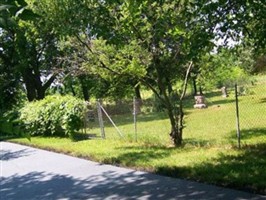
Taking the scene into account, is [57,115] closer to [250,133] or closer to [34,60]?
[250,133]

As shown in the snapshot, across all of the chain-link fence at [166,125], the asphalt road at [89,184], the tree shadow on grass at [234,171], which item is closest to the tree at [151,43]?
the chain-link fence at [166,125]

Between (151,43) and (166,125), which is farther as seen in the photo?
(166,125)

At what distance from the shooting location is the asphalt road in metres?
7.49

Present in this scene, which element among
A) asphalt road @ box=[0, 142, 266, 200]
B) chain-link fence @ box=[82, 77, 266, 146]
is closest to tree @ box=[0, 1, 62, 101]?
chain-link fence @ box=[82, 77, 266, 146]

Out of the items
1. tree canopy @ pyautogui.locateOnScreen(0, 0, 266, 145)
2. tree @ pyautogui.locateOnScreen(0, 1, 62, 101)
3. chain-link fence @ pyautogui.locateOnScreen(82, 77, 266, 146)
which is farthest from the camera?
tree @ pyautogui.locateOnScreen(0, 1, 62, 101)

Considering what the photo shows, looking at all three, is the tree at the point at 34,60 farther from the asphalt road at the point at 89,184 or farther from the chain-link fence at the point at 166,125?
the asphalt road at the point at 89,184

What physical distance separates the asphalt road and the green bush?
4943 mm

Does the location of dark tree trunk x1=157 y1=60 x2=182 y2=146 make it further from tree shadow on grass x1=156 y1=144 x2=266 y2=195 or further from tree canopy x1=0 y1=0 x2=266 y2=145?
tree shadow on grass x1=156 y1=144 x2=266 y2=195

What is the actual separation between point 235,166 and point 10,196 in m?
4.77

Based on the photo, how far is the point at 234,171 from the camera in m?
8.13

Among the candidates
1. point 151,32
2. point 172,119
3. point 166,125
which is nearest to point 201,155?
point 172,119

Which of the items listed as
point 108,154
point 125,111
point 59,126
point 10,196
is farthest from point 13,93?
point 10,196

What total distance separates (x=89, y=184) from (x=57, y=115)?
11.6 m

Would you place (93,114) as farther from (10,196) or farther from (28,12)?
(28,12)
